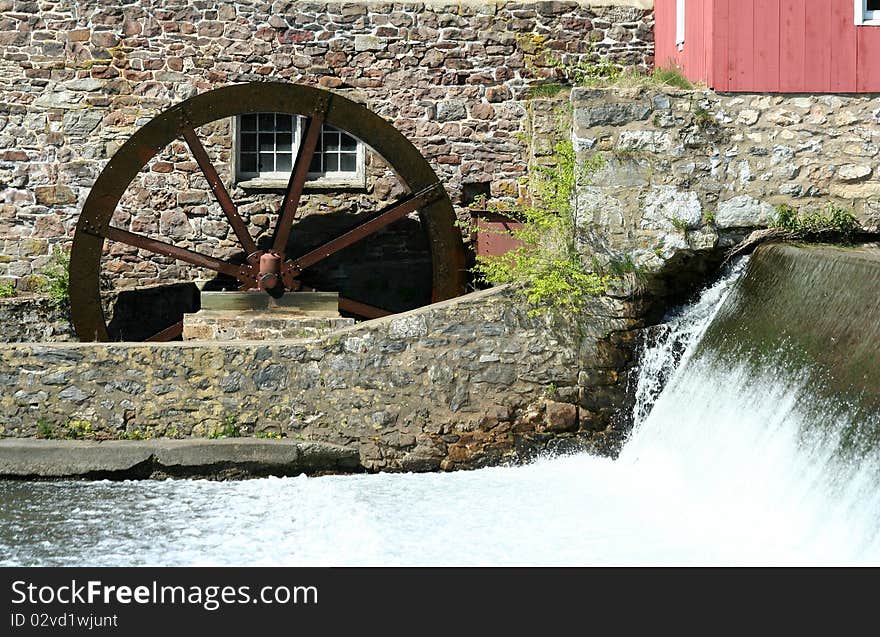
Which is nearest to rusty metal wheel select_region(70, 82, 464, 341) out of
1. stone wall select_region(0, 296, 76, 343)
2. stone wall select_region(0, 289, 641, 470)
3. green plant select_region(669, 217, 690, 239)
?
stone wall select_region(0, 296, 76, 343)

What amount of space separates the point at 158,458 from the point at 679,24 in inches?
187

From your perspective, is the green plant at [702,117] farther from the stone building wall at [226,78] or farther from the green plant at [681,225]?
the stone building wall at [226,78]

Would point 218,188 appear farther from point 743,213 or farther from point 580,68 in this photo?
point 743,213

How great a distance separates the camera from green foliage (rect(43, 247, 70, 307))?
9180mm

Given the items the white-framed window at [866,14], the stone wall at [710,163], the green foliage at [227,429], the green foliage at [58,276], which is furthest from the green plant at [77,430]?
the white-framed window at [866,14]

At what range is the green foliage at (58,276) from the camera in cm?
918

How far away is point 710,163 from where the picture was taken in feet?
21.5

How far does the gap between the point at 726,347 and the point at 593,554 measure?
1.72 meters

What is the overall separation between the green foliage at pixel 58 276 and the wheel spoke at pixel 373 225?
2.10 meters

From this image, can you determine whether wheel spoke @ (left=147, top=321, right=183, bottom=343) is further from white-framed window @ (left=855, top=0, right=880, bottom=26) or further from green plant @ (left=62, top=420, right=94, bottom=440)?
white-framed window @ (left=855, top=0, right=880, bottom=26)

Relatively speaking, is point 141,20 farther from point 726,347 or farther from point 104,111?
point 726,347

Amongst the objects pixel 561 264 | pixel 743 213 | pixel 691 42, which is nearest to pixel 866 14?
pixel 691 42

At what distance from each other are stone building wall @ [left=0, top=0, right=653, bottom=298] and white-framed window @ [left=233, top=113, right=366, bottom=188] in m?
0.20

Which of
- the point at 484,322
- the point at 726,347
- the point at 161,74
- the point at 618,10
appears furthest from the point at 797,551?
the point at 161,74
